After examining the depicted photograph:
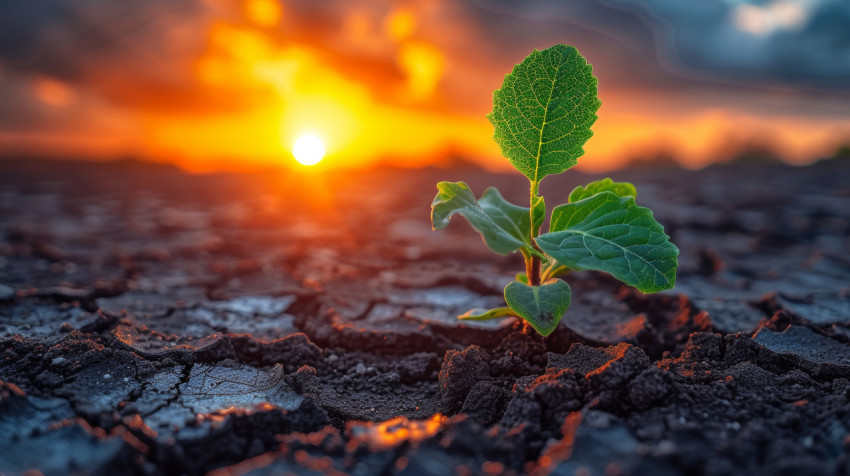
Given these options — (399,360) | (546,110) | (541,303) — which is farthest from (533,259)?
(399,360)

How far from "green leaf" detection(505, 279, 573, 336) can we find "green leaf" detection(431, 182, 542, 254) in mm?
129

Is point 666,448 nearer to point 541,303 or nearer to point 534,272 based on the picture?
point 541,303

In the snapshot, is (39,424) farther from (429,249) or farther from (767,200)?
(767,200)

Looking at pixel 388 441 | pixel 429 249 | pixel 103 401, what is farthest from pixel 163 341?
pixel 429 249

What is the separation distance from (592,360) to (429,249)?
6.83 feet

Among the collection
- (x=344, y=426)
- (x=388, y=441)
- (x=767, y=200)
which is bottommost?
(x=344, y=426)

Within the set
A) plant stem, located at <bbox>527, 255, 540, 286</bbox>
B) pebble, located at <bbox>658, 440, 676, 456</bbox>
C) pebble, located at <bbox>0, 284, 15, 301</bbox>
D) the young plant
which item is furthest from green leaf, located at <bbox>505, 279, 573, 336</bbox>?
pebble, located at <bbox>0, 284, 15, 301</bbox>

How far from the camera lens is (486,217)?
1559mm

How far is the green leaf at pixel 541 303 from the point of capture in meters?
1.47

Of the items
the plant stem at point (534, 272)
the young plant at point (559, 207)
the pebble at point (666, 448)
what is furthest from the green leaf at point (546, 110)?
the pebble at point (666, 448)

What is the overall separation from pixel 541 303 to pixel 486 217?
11.9 inches

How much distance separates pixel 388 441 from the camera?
1.16 m

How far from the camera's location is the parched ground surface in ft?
3.72

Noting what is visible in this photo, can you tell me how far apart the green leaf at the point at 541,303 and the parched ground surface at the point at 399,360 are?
168mm
